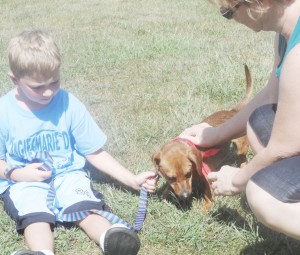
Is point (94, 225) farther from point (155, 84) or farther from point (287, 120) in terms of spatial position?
point (155, 84)

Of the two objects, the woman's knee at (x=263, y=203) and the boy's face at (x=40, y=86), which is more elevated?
the boy's face at (x=40, y=86)

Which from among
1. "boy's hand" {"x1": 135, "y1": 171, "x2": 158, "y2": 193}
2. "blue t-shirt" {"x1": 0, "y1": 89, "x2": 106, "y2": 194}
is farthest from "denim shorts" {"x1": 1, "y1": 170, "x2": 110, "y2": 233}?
"boy's hand" {"x1": 135, "y1": 171, "x2": 158, "y2": 193}

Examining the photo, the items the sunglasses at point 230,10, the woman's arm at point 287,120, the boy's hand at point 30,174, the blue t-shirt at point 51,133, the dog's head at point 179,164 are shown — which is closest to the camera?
the woman's arm at point 287,120

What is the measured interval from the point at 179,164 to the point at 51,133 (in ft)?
2.75

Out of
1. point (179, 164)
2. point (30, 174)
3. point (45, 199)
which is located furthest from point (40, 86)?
point (179, 164)

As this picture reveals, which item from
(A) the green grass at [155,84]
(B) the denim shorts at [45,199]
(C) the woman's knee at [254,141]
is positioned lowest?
(A) the green grass at [155,84]

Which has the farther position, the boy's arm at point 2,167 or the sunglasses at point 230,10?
the boy's arm at point 2,167

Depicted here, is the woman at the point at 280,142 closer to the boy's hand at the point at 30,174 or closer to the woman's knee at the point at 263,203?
the woman's knee at the point at 263,203

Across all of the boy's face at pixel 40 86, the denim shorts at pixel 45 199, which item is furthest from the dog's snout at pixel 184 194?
the boy's face at pixel 40 86

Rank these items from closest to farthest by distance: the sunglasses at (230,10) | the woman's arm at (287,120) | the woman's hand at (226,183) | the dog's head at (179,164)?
the woman's arm at (287,120)
the sunglasses at (230,10)
the woman's hand at (226,183)
the dog's head at (179,164)

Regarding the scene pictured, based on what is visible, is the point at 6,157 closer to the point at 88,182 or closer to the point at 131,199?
the point at 88,182

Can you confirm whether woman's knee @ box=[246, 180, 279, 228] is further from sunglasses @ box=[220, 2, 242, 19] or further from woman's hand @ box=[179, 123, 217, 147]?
woman's hand @ box=[179, 123, 217, 147]

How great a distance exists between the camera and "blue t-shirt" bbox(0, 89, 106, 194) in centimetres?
312

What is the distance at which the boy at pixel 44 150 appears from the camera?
2.89 meters
